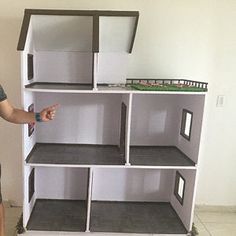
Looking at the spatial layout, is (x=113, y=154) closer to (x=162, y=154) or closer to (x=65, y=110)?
(x=162, y=154)

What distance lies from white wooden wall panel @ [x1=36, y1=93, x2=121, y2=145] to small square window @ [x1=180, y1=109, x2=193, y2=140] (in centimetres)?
45

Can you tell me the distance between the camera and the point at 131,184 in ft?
7.04

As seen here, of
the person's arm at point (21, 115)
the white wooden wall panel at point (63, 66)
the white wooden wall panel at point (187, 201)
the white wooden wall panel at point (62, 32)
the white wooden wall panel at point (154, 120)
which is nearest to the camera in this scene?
the person's arm at point (21, 115)

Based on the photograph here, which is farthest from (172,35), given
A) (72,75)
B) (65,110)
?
(65,110)

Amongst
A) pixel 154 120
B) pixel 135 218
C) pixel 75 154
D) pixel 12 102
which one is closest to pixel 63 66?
pixel 12 102

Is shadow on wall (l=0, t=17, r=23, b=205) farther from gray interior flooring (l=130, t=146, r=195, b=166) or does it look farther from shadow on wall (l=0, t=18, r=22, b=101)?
gray interior flooring (l=130, t=146, r=195, b=166)

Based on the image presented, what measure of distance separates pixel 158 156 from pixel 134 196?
18.5 inches

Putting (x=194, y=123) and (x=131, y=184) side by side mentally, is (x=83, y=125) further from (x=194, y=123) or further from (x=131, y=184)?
(x=194, y=123)

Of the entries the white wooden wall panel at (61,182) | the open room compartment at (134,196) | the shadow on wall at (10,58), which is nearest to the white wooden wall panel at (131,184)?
the open room compartment at (134,196)

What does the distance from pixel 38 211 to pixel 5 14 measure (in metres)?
1.35

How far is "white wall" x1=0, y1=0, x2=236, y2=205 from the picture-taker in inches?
76.0

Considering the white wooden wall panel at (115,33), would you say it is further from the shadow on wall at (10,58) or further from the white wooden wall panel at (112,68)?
the shadow on wall at (10,58)

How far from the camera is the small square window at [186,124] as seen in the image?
6.11 feet

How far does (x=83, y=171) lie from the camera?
6.93 ft
